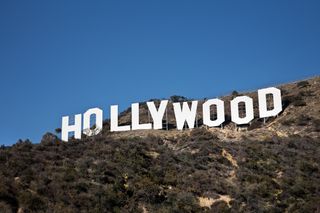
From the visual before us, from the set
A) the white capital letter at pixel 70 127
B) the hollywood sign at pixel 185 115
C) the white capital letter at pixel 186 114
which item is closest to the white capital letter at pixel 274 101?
the hollywood sign at pixel 185 115

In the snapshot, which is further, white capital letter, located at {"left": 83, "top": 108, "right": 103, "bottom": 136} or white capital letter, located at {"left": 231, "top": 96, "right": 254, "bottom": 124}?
white capital letter, located at {"left": 83, "top": 108, "right": 103, "bottom": 136}

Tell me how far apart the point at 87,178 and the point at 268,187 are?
43.4 feet

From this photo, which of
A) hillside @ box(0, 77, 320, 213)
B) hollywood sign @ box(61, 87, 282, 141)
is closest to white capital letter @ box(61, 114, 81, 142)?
hollywood sign @ box(61, 87, 282, 141)

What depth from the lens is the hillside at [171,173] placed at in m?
33.9

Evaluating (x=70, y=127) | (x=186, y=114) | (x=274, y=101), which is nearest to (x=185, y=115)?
(x=186, y=114)

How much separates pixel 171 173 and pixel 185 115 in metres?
16.4

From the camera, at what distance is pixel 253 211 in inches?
1340

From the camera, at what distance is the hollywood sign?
54.1 meters

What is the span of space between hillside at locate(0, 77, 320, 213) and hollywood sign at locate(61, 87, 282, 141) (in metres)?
2.09

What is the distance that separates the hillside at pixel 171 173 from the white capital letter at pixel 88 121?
511 cm

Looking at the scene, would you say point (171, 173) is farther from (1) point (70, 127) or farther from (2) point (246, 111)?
(1) point (70, 127)

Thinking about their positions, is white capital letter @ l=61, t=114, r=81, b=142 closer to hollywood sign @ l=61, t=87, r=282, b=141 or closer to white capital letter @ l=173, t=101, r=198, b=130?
hollywood sign @ l=61, t=87, r=282, b=141

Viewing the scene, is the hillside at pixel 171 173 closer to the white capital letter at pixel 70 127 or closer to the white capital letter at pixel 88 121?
the white capital letter at pixel 88 121

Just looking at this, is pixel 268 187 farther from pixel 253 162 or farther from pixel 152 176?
pixel 152 176
